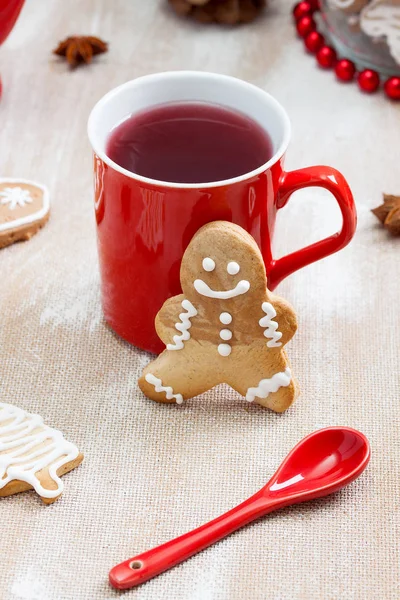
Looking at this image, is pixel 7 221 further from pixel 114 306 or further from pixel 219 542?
pixel 219 542

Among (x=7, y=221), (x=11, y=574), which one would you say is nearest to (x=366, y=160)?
(x=7, y=221)

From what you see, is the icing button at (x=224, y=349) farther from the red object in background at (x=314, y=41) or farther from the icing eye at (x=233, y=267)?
the red object in background at (x=314, y=41)

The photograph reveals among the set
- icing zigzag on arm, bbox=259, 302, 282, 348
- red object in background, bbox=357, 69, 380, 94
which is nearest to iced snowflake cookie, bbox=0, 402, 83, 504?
icing zigzag on arm, bbox=259, 302, 282, 348

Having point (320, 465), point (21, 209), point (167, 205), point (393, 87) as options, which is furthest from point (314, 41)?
point (320, 465)

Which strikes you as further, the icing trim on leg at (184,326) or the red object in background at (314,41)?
the red object in background at (314,41)

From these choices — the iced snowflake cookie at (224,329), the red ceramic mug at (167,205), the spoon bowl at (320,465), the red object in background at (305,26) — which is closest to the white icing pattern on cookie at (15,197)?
the red ceramic mug at (167,205)

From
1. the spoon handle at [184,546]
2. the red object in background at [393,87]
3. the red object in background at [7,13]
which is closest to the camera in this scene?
the spoon handle at [184,546]
